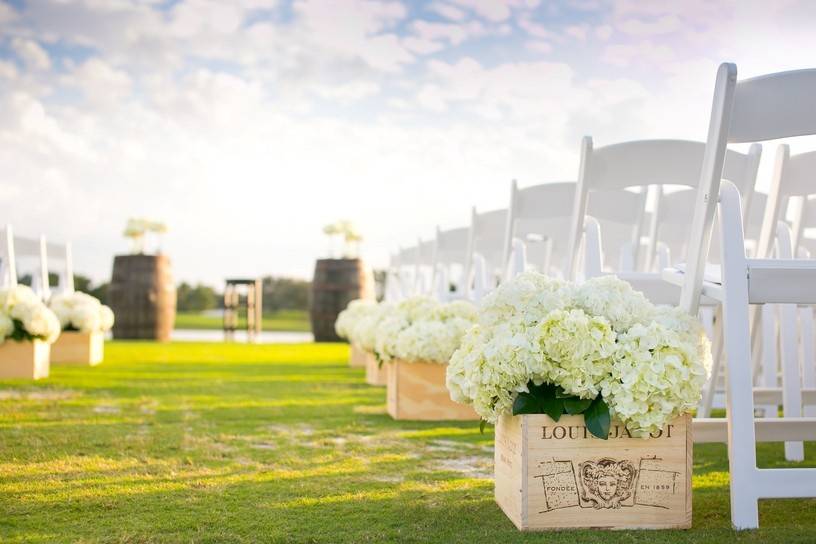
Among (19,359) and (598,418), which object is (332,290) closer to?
(19,359)

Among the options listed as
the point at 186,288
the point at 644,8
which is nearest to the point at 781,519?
the point at 644,8

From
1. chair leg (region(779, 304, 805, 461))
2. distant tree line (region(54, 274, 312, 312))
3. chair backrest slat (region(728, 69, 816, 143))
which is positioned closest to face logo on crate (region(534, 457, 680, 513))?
chair backrest slat (region(728, 69, 816, 143))

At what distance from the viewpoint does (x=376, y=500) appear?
231cm

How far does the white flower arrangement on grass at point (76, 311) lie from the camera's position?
7.25 meters

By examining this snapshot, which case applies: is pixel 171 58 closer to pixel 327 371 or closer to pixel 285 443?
pixel 327 371

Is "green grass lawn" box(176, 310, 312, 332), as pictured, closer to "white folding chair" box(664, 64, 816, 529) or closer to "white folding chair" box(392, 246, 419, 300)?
"white folding chair" box(392, 246, 419, 300)

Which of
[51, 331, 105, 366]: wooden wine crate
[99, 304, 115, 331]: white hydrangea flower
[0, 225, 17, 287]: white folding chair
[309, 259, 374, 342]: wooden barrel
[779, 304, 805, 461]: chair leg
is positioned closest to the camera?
[779, 304, 805, 461]: chair leg

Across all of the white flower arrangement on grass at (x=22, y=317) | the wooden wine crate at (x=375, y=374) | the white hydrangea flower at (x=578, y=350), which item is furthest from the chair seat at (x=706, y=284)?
the white flower arrangement on grass at (x=22, y=317)

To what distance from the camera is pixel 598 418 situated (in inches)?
76.9

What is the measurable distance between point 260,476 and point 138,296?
10219mm

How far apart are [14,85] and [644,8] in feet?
28.4

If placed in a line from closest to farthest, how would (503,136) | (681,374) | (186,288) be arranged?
(681,374) → (503,136) → (186,288)

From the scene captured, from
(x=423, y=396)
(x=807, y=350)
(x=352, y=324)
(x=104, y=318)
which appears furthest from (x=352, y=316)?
(x=807, y=350)

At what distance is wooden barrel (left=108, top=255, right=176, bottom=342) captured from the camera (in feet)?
40.2
